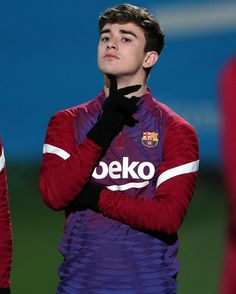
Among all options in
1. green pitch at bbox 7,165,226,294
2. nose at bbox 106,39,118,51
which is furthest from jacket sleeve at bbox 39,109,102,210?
green pitch at bbox 7,165,226,294

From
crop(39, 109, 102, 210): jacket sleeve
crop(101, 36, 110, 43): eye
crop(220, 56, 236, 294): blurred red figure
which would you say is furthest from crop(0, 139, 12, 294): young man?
crop(220, 56, 236, 294): blurred red figure

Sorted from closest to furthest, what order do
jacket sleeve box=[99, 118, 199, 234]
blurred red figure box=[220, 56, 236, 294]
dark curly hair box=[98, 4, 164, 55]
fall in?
1. blurred red figure box=[220, 56, 236, 294]
2. jacket sleeve box=[99, 118, 199, 234]
3. dark curly hair box=[98, 4, 164, 55]

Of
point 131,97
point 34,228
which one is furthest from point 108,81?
point 34,228

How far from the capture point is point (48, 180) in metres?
3.10

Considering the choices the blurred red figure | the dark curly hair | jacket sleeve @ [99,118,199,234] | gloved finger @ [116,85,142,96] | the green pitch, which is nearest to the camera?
the blurred red figure

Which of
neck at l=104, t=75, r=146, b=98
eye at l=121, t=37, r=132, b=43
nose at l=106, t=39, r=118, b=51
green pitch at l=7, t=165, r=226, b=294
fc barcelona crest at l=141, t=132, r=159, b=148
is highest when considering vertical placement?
eye at l=121, t=37, r=132, b=43

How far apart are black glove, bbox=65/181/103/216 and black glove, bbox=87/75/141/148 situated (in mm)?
140

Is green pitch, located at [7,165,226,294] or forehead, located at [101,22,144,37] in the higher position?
forehead, located at [101,22,144,37]

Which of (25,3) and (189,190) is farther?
(25,3)

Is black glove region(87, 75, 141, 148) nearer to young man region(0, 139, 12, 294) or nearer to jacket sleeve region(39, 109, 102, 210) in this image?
jacket sleeve region(39, 109, 102, 210)

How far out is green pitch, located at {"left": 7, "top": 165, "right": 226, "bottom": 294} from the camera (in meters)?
5.27

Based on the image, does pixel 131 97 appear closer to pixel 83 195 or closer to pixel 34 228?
pixel 83 195

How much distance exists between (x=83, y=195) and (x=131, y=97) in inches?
14.6

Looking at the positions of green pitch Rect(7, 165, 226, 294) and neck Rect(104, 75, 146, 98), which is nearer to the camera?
neck Rect(104, 75, 146, 98)
